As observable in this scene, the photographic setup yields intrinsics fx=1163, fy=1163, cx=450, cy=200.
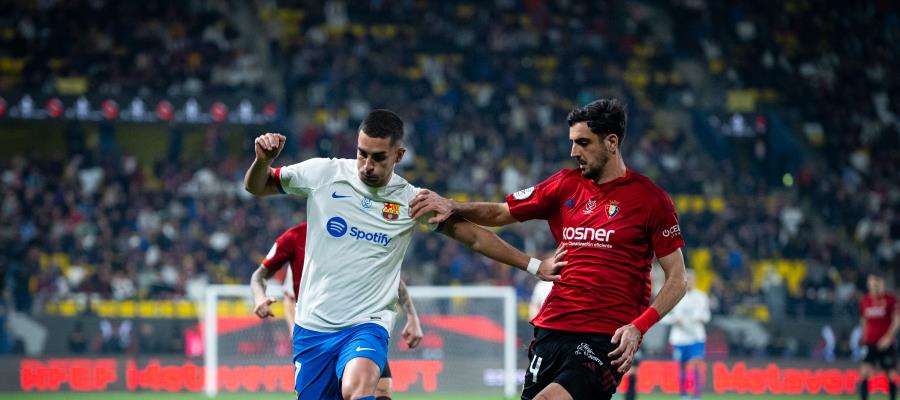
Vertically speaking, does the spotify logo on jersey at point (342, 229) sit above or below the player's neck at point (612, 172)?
below

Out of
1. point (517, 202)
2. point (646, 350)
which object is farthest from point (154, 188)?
point (517, 202)

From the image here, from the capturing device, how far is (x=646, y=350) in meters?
19.3

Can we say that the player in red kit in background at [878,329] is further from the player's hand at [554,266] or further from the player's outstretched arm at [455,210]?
the player's hand at [554,266]

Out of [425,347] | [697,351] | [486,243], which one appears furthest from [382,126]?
[425,347]

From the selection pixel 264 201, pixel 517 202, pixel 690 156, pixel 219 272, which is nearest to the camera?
pixel 517 202

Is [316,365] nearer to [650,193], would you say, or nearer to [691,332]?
[650,193]

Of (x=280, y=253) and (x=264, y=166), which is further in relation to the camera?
(x=280, y=253)

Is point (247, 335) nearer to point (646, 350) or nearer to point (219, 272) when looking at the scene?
point (219, 272)

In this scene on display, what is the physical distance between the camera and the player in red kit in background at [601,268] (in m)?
6.25

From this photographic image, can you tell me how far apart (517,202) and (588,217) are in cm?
55

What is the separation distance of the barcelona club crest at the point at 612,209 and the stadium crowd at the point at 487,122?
14837 millimetres

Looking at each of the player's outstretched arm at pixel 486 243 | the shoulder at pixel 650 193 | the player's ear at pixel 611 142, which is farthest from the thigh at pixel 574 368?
the player's ear at pixel 611 142

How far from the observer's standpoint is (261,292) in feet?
27.6

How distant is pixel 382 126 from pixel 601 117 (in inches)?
47.6
